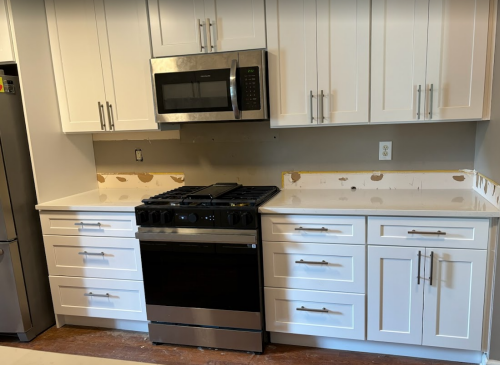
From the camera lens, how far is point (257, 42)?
2.11m

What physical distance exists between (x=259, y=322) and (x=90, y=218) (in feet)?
3.94

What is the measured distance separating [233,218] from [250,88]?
759mm

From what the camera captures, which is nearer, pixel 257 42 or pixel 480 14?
pixel 480 14

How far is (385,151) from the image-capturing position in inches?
91.9

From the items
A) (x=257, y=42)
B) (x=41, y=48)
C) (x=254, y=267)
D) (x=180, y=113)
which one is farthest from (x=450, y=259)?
(x=41, y=48)

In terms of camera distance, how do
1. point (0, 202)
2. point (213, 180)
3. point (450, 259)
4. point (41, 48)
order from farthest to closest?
point (213, 180)
point (41, 48)
point (0, 202)
point (450, 259)

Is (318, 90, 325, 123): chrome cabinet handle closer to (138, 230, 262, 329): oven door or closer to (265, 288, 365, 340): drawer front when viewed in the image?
(138, 230, 262, 329): oven door

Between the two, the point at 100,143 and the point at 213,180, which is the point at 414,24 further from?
the point at 100,143

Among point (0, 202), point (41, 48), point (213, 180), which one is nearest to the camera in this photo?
point (0, 202)

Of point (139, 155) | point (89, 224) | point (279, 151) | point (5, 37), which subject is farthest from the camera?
point (139, 155)

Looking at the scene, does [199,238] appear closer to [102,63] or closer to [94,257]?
[94,257]

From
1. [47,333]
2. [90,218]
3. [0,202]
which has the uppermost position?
[0,202]

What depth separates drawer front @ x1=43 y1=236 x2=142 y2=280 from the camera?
225cm

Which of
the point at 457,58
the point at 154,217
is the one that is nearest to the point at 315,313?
the point at 154,217
